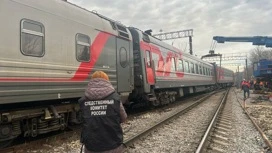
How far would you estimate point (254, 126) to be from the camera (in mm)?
11523

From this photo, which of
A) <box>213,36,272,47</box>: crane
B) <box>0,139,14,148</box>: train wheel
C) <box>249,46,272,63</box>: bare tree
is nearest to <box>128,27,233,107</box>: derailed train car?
<box>0,139,14,148</box>: train wheel

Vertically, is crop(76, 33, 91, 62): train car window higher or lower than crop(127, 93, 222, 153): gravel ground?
higher

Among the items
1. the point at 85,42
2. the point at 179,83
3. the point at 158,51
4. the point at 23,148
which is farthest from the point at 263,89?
the point at 23,148

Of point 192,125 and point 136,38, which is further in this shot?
point 136,38

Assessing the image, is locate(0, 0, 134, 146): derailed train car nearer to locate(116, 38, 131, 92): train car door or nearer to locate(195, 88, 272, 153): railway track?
locate(116, 38, 131, 92): train car door

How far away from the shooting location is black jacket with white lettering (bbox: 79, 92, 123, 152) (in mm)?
3943

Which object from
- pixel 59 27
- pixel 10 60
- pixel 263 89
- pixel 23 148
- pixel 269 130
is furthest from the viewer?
pixel 263 89

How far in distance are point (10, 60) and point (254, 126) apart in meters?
8.13

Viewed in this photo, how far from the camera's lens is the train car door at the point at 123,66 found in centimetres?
1156

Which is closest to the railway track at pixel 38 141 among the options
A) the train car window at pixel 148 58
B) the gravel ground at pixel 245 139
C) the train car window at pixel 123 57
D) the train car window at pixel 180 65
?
the train car window at pixel 123 57

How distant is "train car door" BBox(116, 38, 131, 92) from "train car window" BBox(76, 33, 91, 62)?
1958mm

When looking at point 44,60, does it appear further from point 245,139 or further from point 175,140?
point 245,139

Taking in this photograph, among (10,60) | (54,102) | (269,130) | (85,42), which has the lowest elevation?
(269,130)

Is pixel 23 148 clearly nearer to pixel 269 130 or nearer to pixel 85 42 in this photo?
pixel 85 42
